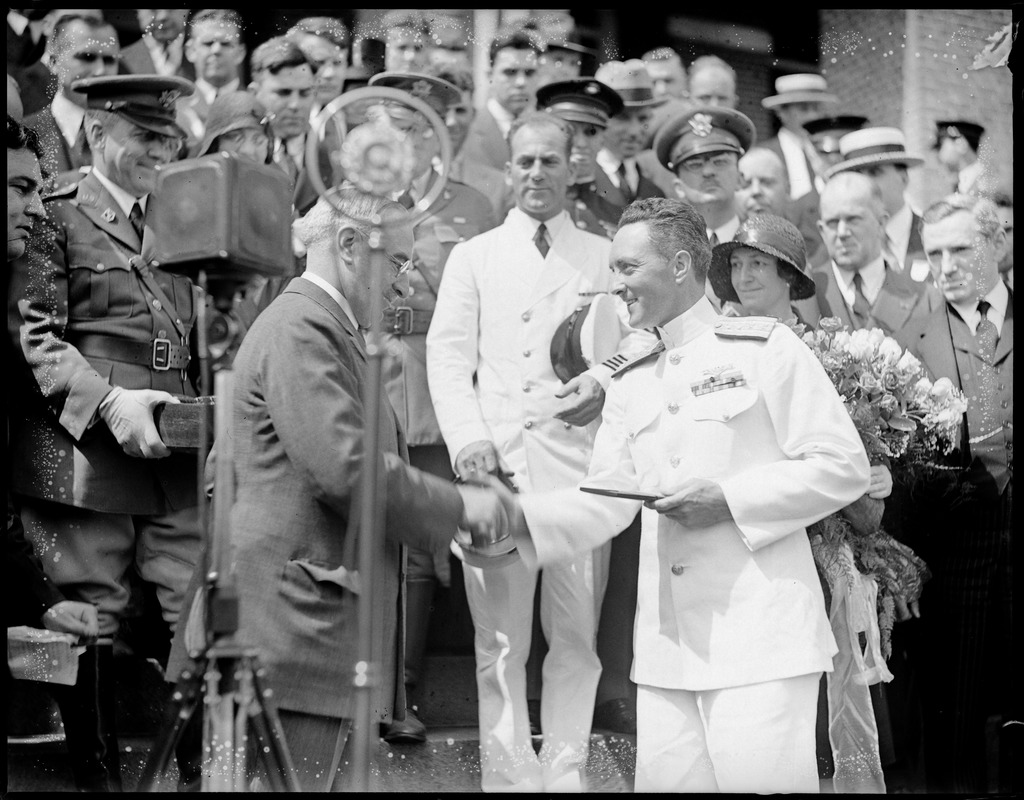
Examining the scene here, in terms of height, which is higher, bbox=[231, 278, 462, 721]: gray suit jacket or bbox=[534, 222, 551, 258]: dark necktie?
bbox=[534, 222, 551, 258]: dark necktie

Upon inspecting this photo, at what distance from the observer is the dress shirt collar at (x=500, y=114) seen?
16.6 feet

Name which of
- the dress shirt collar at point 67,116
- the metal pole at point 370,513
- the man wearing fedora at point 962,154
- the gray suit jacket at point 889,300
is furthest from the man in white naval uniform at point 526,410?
the dress shirt collar at point 67,116

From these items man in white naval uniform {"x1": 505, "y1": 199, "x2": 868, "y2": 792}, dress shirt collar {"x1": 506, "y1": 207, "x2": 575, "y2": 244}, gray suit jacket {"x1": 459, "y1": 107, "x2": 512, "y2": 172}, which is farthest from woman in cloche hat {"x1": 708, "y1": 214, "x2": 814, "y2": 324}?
gray suit jacket {"x1": 459, "y1": 107, "x2": 512, "y2": 172}

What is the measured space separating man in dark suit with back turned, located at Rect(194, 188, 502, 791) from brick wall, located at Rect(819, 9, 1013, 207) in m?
2.10

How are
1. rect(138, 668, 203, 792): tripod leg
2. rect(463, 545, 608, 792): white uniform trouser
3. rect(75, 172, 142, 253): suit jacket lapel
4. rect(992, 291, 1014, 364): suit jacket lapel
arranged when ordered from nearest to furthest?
1. rect(138, 668, 203, 792): tripod leg
2. rect(463, 545, 608, 792): white uniform trouser
3. rect(75, 172, 142, 253): suit jacket lapel
4. rect(992, 291, 1014, 364): suit jacket lapel

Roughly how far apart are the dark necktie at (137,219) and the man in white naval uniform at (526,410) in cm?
117

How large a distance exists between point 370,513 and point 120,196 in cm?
179

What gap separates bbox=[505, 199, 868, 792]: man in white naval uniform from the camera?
418cm

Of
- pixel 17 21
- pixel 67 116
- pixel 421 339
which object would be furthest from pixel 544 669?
pixel 17 21

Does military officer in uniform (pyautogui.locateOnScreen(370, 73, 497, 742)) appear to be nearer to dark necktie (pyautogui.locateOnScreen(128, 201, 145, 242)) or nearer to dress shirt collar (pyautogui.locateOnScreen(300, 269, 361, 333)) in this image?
dress shirt collar (pyautogui.locateOnScreen(300, 269, 361, 333))

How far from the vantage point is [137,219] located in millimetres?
4973


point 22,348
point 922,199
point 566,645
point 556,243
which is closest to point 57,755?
point 22,348

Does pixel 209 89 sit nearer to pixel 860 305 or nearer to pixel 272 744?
pixel 272 744

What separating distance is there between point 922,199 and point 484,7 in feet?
6.26
